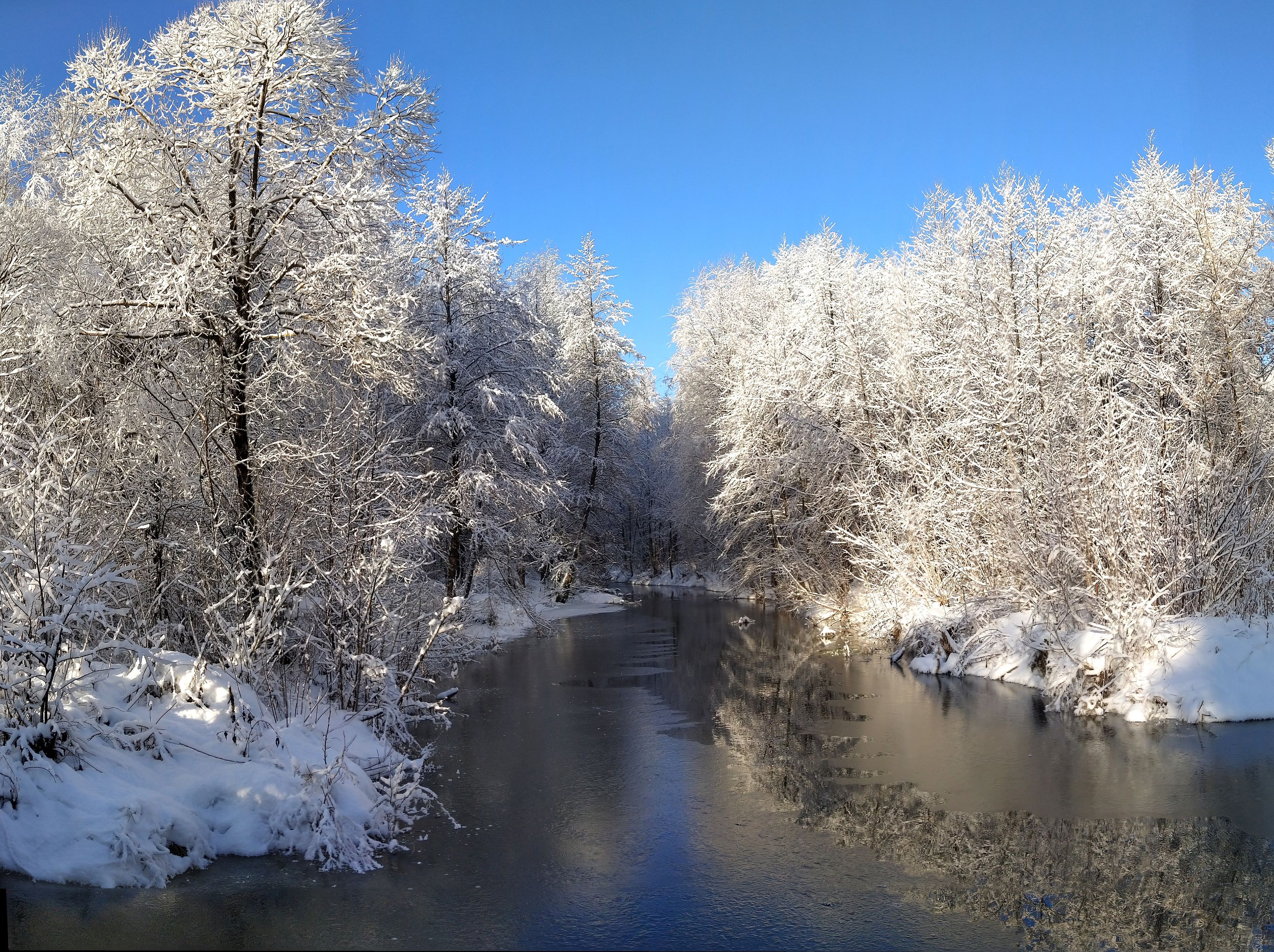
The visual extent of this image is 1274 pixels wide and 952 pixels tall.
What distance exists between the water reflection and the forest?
1949 mm

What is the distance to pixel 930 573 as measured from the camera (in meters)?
18.1

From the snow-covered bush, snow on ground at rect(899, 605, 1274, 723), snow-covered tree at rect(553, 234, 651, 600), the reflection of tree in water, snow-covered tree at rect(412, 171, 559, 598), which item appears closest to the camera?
the reflection of tree in water

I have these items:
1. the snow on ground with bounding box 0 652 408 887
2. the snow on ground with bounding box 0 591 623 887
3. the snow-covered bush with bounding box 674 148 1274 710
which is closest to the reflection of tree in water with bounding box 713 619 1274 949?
the snow on ground with bounding box 0 591 623 887

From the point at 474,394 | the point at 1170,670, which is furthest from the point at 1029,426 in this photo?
the point at 474,394

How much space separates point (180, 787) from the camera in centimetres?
674

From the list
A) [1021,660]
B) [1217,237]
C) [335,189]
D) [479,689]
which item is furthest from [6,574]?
[1217,237]

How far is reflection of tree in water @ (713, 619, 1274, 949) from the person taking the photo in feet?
18.1

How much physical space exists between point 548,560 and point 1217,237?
17.8 meters

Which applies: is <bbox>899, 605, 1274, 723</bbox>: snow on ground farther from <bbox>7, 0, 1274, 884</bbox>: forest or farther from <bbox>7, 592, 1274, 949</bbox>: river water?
<bbox>7, 592, 1274, 949</bbox>: river water

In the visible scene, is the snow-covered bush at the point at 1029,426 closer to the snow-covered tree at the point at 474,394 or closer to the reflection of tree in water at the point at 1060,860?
the reflection of tree in water at the point at 1060,860

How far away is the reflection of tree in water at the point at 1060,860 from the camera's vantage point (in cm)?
553

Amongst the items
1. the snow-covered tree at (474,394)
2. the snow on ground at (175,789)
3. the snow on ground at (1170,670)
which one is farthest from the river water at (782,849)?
the snow-covered tree at (474,394)

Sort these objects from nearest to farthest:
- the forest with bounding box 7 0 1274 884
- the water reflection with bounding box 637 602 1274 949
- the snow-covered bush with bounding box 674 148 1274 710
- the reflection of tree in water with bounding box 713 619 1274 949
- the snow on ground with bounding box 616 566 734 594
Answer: the reflection of tree in water with bounding box 713 619 1274 949
the water reflection with bounding box 637 602 1274 949
the forest with bounding box 7 0 1274 884
the snow-covered bush with bounding box 674 148 1274 710
the snow on ground with bounding box 616 566 734 594

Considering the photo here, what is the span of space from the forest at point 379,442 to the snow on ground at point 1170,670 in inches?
2.1
